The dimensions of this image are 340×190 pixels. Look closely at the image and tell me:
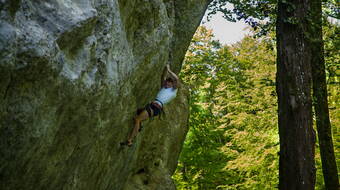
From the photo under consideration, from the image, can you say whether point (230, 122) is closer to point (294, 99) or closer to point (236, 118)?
point (236, 118)

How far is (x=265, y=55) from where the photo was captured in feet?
59.8

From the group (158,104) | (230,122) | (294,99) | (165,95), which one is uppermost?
(230,122)

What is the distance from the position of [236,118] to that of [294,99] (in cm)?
742

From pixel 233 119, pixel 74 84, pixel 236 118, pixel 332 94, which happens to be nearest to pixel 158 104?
pixel 74 84

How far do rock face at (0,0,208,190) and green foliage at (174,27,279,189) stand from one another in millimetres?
7778

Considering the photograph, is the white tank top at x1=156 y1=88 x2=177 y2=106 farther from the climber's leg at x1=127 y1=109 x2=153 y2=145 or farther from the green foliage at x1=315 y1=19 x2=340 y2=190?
the green foliage at x1=315 y1=19 x2=340 y2=190

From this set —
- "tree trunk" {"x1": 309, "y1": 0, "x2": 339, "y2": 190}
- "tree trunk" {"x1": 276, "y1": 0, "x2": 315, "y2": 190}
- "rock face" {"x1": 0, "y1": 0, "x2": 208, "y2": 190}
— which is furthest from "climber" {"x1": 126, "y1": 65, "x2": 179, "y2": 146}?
"tree trunk" {"x1": 309, "y1": 0, "x2": 339, "y2": 190}

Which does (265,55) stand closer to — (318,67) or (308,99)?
(318,67)

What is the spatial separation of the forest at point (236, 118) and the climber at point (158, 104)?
5.74 metres

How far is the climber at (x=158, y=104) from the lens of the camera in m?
8.50

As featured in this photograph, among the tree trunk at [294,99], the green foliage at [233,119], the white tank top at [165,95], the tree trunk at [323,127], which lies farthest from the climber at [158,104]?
the green foliage at [233,119]

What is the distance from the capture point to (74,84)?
5.16 m

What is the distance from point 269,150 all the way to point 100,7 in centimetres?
1140

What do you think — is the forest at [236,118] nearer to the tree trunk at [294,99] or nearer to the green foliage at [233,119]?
the green foliage at [233,119]
